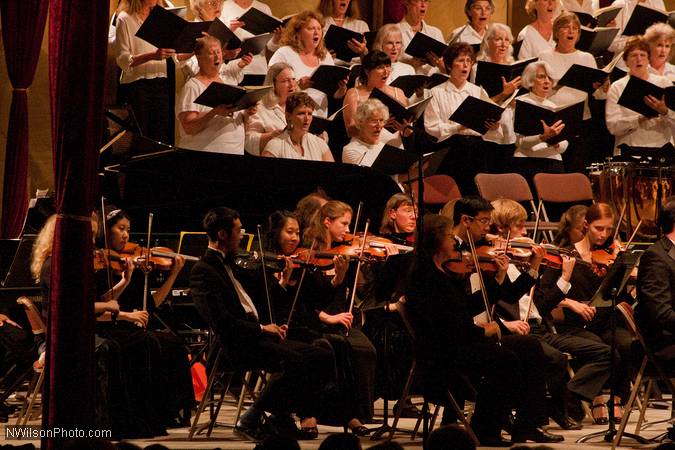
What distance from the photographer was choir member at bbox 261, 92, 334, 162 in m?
7.70

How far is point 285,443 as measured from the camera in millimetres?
3350

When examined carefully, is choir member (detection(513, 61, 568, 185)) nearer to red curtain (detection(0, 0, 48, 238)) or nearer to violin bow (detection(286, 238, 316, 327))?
violin bow (detection(286, 238, 316, 327))

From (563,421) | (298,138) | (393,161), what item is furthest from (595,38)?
(563,421)

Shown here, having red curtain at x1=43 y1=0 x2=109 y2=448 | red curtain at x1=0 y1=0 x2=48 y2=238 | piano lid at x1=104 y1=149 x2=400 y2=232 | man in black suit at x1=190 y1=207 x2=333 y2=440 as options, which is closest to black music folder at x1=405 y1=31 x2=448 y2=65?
piano lid at x1=104 y1=149 x2=400 y2=232

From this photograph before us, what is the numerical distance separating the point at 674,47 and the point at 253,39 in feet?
14.9

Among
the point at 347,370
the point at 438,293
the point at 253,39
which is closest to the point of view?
the point at 438,293

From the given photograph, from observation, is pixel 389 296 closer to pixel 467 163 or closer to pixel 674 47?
pixel 467 163

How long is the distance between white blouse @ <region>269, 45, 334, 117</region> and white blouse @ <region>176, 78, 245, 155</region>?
0.81 m

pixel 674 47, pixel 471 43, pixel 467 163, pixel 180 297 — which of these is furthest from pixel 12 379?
pixel 674 47

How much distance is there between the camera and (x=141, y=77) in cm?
780

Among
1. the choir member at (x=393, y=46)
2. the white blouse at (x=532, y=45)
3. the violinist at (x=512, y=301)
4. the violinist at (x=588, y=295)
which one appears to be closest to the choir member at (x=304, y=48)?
the choir member at (x=393, y=46)

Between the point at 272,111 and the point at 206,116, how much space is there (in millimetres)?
749

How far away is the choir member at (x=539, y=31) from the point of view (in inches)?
372

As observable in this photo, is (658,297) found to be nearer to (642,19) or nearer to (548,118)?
(548,118)
